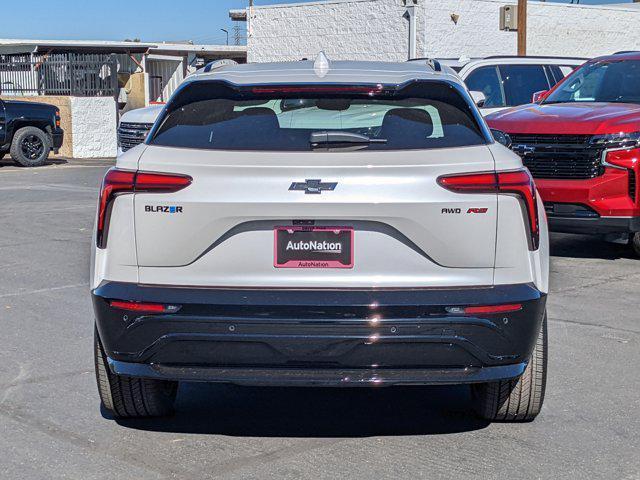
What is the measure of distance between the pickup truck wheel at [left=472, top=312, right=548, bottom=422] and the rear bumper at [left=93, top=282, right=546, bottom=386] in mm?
471

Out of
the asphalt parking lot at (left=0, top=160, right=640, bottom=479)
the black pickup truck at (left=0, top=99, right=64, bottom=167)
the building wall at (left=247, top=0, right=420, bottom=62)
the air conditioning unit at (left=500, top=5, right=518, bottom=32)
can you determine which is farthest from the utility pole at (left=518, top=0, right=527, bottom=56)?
the asphalt parking lot at (left=0, top=160, right=640, bottom=479)

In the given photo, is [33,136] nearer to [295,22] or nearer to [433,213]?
[295,22]

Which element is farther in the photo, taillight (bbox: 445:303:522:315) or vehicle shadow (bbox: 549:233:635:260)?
vehicle shadow (bbox: 549:233:635:260)

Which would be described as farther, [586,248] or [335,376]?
[586,248]

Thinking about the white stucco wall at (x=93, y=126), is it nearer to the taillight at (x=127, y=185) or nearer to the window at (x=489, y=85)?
the window at (x=489, y=85)

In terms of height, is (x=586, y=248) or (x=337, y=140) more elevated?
(x=337, y=140)

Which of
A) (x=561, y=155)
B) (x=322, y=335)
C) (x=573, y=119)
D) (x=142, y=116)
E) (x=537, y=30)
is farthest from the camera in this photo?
(x=537, y=30)

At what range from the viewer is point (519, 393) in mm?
5195

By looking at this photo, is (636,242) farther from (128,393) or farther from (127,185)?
(127,185)

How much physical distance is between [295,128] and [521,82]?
10.8m

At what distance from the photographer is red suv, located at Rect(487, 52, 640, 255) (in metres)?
10.1

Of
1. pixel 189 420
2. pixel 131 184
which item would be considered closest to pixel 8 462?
pixel 189 420

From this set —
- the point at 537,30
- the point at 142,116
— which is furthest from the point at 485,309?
the point at 537,30

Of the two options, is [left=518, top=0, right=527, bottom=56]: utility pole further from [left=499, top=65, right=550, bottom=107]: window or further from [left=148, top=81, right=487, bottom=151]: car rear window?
[left=148, top=81, right=487, bottom=151]: car rear window
